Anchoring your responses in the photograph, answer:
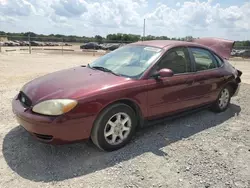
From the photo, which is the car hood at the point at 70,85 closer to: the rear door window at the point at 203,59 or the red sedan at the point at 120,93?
the red sedan at the point at 120,93

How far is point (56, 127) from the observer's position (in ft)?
A: 9.28

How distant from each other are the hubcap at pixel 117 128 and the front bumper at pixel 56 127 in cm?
29

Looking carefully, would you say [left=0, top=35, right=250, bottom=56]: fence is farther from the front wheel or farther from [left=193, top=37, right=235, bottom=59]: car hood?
the front wheel

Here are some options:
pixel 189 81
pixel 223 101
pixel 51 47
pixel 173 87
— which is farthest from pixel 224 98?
pixel 51 47

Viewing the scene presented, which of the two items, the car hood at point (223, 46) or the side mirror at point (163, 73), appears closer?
the side mirror at point (163, 73)

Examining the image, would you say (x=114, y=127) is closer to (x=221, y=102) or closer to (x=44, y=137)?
(x=44, y=137)

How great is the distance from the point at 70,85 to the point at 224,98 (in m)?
3.47

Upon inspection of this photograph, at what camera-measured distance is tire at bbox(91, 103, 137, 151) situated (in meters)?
3.12

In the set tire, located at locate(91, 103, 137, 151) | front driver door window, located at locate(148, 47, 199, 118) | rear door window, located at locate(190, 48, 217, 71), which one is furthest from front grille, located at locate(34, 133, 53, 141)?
rear door window, located at locate(190, 48, 217, 71)

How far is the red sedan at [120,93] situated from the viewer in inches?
115

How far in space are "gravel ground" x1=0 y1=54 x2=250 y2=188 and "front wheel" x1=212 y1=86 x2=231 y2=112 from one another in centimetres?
85

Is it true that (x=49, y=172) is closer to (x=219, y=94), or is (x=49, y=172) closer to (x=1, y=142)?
(x=1, y=142)

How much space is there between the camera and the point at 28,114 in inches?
116

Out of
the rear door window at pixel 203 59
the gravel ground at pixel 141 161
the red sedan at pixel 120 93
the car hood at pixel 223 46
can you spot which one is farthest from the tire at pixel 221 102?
the car hood at pixel 223 46
